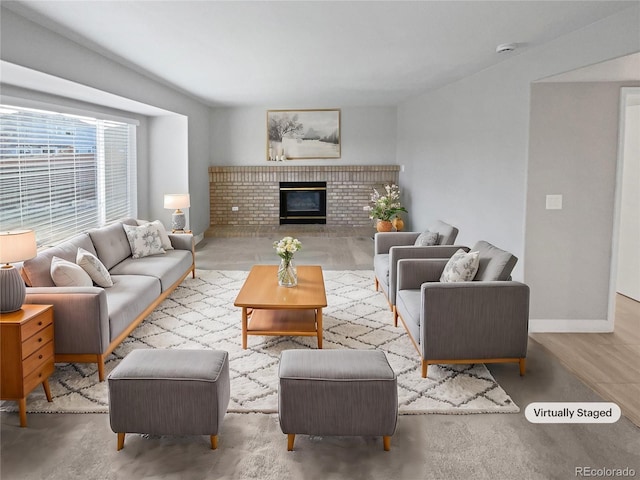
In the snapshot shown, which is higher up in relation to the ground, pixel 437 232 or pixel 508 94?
pixel 508 94

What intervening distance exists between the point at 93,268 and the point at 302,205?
6.61 m

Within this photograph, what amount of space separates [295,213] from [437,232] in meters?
5.59

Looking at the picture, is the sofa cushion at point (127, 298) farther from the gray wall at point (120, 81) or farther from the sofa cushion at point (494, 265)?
the sofa cushion at point (494, 265)

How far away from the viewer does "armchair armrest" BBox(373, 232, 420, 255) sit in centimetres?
602

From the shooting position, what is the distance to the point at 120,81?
543 centimetres

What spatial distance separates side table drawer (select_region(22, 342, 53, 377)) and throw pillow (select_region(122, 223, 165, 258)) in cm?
248

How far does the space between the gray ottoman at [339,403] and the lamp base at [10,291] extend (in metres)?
1.80

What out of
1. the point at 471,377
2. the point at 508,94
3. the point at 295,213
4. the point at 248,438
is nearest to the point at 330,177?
the point at 295,213

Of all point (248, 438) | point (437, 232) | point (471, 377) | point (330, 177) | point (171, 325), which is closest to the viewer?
point (248, 438)

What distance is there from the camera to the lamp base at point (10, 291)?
324cm

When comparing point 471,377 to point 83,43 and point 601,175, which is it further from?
point 83,43

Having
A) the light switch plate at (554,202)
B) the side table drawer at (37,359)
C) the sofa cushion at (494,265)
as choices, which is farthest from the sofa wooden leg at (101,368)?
the light switch plate at (554,202)

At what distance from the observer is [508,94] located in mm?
5016

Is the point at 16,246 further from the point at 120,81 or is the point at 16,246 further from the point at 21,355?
the point at 120,81
